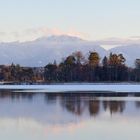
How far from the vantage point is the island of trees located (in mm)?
89562

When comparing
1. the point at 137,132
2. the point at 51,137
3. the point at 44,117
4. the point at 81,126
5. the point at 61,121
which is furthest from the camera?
the point at 44,117

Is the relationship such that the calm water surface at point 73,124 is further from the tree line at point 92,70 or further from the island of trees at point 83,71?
the island of trees at point 83,71

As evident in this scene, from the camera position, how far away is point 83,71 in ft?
310

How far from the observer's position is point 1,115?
22469mm

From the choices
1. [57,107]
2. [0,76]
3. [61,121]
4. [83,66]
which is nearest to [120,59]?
[83,66]

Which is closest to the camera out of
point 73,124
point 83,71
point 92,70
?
point 73,124

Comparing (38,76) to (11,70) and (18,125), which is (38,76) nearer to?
(11,70)

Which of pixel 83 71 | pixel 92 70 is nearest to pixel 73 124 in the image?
pixel 92 70

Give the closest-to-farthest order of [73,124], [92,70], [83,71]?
[73,124] < [92,70] < [83,71]

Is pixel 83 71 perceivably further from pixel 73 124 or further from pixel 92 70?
pixel 73 124

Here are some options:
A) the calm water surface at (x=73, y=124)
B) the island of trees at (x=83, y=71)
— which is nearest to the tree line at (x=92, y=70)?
the island of trees at (x=83, y=71)

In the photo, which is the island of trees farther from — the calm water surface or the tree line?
the calm water surface

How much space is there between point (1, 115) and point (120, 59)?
73.8 m

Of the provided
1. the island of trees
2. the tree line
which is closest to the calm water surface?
the tree line
